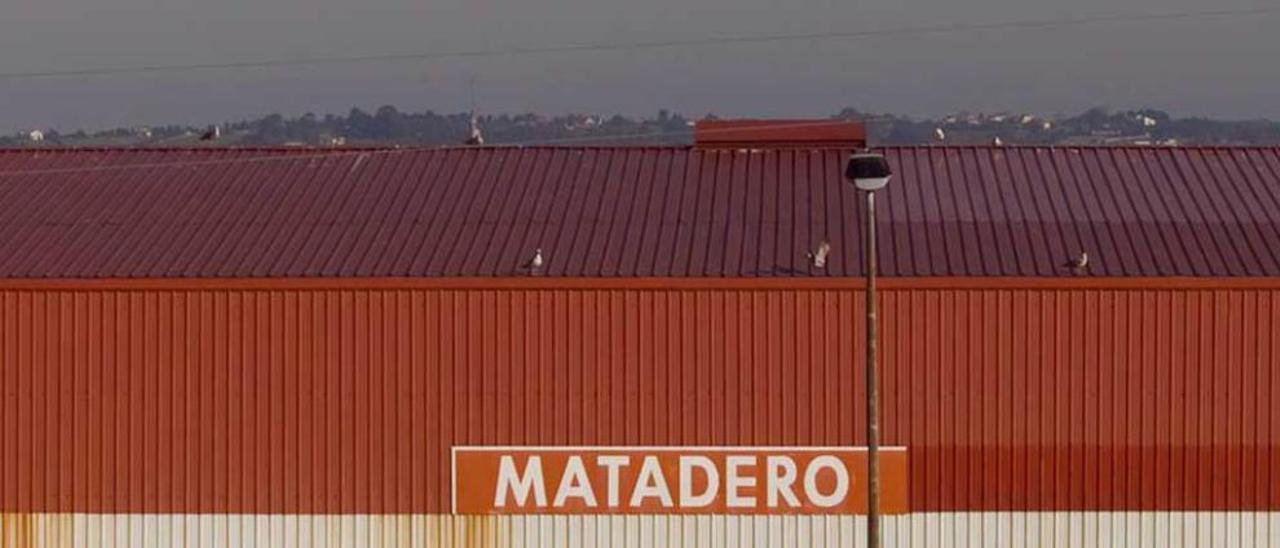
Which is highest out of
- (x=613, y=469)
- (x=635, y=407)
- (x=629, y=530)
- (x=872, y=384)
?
(x=635, y=407)

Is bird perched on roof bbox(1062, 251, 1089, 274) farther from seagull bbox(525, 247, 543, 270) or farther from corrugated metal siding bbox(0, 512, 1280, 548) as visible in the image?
seagull bbox(525, 247, 543, 270)

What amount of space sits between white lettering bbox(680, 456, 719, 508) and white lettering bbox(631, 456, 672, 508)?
211mm

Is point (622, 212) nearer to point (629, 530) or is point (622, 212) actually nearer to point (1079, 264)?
point (629, 530)

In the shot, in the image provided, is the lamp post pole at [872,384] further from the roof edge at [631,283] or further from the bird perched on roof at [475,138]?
the bird perched on roof at [475,138]

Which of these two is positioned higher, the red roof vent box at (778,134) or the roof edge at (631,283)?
the red roof vent box at (778,134)

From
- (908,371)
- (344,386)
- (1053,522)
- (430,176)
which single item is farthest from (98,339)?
(1053,522)

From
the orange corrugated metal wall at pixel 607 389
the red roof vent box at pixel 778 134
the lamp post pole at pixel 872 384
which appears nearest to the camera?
the lamp post pole at pixel 872 384

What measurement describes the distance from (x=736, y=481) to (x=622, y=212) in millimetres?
5550

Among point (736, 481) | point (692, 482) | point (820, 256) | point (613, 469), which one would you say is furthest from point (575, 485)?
point (820, 256)

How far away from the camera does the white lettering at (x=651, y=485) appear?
2730 cm

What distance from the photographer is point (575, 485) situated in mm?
27312

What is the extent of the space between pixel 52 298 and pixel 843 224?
35.7 feet

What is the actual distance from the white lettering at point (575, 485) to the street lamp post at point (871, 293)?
4.69 m

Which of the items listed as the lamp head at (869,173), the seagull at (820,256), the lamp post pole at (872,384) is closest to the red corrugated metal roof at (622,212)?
the seagull at (820,256)
